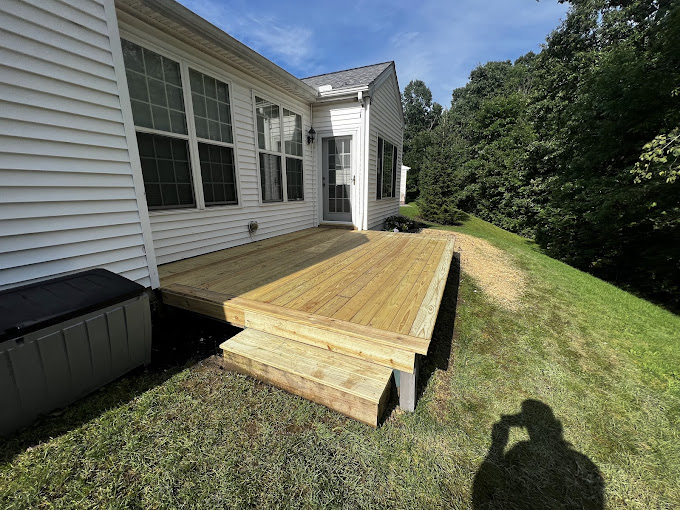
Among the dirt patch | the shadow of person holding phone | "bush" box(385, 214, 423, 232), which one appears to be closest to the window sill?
the shadow of person holding phone

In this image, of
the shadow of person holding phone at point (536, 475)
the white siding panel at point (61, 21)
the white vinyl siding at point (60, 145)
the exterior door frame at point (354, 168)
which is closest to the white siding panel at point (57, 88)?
the white vinyl siding at point (60, 145)

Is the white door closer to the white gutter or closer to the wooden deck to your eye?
the white gutter

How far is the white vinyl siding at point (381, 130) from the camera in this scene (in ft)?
21.3

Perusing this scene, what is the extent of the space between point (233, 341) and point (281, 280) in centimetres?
91

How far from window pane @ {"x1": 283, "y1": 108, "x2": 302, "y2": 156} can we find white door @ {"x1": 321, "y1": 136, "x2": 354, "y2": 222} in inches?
28.9

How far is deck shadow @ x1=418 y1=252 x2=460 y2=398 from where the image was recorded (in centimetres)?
237

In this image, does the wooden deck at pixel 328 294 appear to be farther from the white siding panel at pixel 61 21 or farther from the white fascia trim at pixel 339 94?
the white fascia trim at pixel 339 94

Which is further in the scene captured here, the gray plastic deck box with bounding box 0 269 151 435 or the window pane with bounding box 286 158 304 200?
the window pane with bounding box 286 158 304 200

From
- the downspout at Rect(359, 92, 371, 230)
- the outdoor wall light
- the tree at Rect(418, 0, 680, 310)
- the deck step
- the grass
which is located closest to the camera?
the grass

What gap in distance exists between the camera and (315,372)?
72.1 inches

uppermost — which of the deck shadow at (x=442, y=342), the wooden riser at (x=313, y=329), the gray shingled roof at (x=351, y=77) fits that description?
the gray shingled roof at (x=351, y=77)

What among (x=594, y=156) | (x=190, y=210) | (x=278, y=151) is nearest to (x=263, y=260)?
(x=190, y=210)

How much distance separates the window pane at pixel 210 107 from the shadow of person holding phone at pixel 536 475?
4562 millimetres

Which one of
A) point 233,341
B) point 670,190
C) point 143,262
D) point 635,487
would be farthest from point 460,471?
point 670,190
